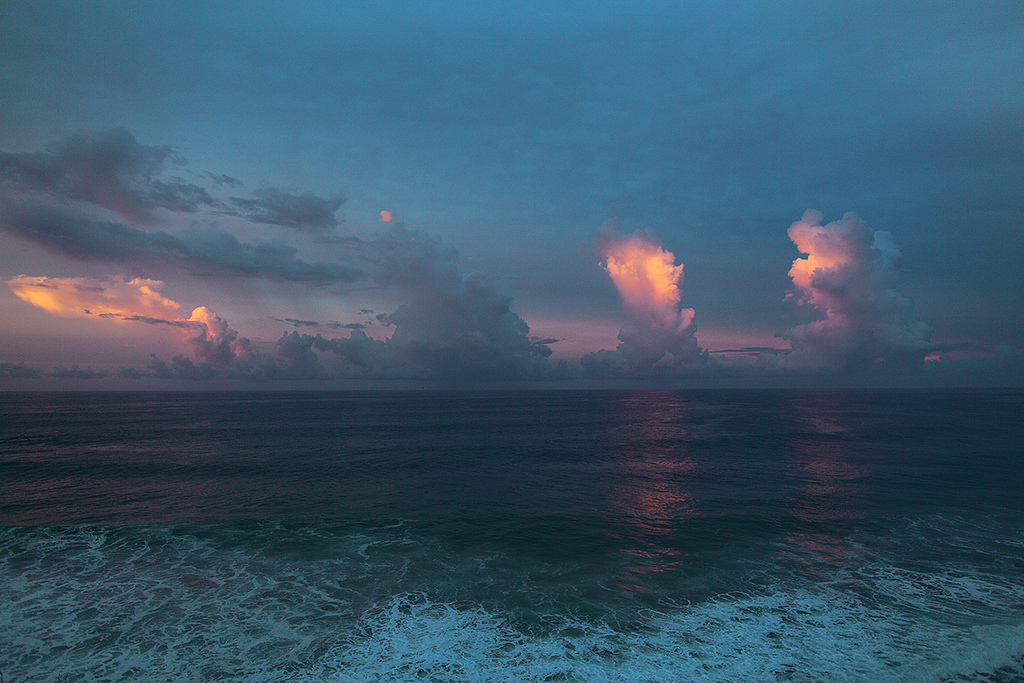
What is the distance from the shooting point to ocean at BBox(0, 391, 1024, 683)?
39.2 feet

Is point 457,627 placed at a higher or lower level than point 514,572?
higher

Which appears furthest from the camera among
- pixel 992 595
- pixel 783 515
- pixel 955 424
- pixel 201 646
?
pixel 955 424

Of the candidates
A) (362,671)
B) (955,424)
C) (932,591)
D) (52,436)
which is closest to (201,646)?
(362,671)

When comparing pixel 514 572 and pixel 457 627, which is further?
pixel 514 572

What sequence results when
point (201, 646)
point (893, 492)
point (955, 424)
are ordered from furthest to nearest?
1. point (955, 424)
2. point (893, 492)
3. point (201, 646)

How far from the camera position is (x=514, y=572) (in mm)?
17938

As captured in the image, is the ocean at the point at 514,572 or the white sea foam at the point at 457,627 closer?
the white sea foam at the point at 457,627

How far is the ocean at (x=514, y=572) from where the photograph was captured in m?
11.9

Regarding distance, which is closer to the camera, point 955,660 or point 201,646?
point 955,660

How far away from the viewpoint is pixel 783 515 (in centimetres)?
2533

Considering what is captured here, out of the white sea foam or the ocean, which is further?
the ocean

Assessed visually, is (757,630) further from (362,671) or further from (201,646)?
(201,646)

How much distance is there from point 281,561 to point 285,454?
32.5 meters

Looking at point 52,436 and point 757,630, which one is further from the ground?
point 757,630
